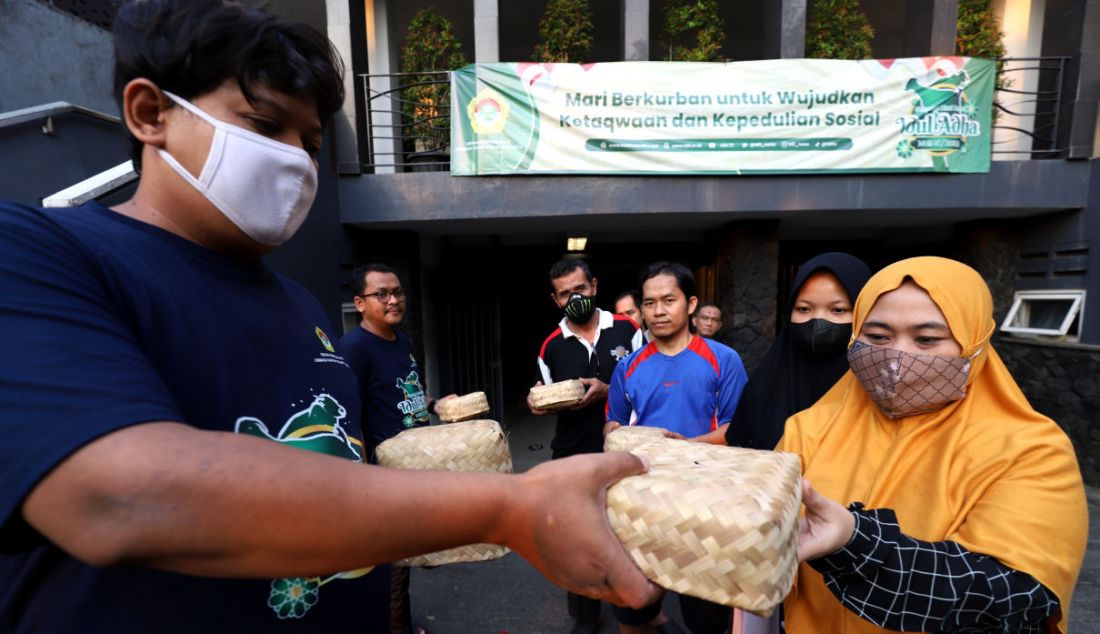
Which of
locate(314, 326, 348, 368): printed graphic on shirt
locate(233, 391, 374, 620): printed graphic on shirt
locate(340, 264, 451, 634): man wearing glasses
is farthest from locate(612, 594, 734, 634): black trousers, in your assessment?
locate(314, 326, 348, 368): printed graphic on shirt

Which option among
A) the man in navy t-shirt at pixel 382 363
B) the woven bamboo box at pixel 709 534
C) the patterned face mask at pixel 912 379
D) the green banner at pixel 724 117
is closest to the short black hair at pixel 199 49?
the woven bamboo box at pixel 709 534

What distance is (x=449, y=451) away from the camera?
1.61 metres

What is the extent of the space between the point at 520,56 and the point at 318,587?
330 inches

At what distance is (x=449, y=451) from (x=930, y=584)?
1.33 meters

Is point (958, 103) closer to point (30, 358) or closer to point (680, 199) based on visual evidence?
point (680, 199)

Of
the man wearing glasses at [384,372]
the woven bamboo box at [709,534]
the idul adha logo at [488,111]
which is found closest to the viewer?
the woven bamboo box at [709,534]

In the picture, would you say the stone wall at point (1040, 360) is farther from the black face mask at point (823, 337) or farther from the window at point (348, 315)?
the window at point (348, 315)

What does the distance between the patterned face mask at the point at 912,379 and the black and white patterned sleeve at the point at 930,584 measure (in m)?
0.39

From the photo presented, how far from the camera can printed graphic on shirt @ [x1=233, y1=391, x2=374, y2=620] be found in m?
0.80

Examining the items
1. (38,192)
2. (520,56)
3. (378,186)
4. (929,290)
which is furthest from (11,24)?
(929,290)

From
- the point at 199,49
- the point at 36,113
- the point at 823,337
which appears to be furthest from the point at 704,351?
the point at 36,113

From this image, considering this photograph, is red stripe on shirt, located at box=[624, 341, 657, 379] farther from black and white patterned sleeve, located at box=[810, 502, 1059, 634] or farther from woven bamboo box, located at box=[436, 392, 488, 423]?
black and white patterned sleeve, located at box=[810, 502, 1059, 634]

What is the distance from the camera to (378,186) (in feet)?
16.2

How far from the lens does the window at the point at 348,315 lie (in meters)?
4.93
